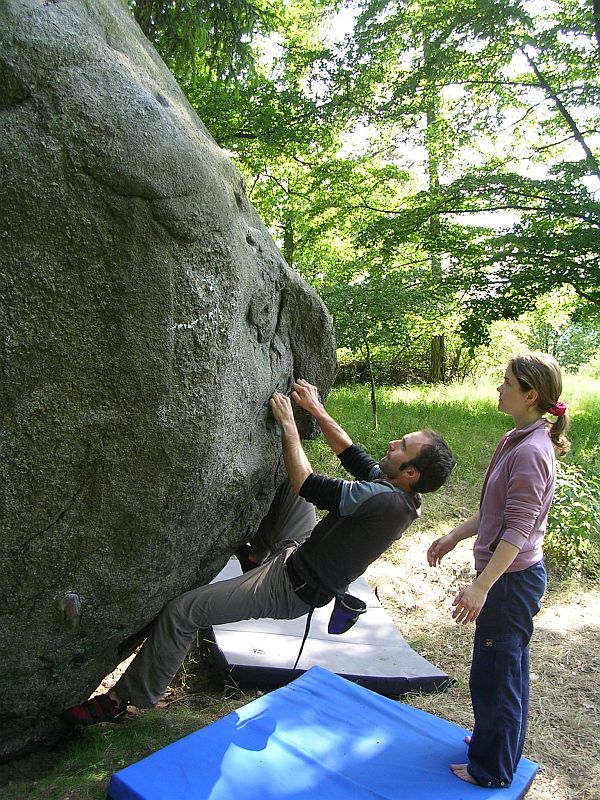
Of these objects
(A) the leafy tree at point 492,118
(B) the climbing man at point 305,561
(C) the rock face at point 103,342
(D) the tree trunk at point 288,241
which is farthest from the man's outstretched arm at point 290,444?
(D) the tree trunk at point 288,241

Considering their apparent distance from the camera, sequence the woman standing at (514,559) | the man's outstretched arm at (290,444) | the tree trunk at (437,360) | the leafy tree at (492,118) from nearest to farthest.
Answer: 1. the woman standing at (514,559)
2. the man's outstretched arm at (290,444)
3. the leafy tree at (492,118)
4. the tree trunk at (437,360)

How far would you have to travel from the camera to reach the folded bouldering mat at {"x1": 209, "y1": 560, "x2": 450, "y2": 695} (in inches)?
157

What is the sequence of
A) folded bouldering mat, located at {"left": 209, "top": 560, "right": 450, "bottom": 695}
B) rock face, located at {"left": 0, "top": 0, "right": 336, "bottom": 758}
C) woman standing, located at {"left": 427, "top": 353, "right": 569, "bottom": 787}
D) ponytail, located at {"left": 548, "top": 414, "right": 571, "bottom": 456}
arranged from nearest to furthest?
rock face, located at {"left": 0, "top": 0, "right": 336, "bottom": 758}, woman standing, located at {"left": 427, "top": 353, "right": 569, "bottom": 787}, ponytail, located at {"left": 548, "top": 414, "right": 571, "bottom": 456}, folded bouldering mat, located at {"left": 209, "top": 560, "right": 450, "bottom": 695}

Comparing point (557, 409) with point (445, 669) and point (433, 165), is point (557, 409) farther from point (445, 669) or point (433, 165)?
point (433, 165)

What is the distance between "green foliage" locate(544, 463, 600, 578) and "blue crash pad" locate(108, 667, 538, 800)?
3.07m

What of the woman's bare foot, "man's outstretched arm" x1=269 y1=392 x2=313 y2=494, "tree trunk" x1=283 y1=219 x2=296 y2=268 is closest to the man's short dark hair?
"man's outstretched arm" x1=269 y1=392 x2=313 y2=494

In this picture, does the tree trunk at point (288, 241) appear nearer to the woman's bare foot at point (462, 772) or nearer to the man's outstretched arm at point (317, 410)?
the man's outstretched arm at point (317, 410)

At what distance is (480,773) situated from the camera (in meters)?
2.95

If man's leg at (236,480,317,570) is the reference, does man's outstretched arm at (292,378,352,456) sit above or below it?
above

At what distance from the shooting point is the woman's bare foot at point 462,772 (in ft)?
9.75

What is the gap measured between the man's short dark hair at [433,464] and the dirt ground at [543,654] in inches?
62.8

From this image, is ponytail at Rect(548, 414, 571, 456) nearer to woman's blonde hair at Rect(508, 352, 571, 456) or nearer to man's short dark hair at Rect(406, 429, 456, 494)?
woman's blonde hair at Rect(508, 352, 571, 456)

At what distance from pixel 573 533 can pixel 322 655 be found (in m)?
3.08

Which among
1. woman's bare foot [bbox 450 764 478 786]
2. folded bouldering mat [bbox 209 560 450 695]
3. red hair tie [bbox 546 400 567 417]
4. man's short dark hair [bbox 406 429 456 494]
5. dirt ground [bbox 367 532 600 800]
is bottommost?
dirt ground [bbox 367 532 600 800]
